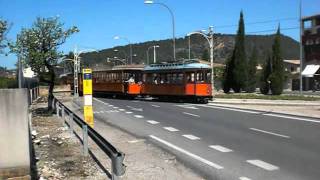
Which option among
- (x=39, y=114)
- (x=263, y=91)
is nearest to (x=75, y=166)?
(x=39, y=114)

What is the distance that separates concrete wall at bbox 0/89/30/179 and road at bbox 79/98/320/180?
362 centimetres

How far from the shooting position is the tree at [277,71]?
56.3 metres

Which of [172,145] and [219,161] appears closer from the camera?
[219,161]

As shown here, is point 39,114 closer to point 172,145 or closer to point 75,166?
point 172,145

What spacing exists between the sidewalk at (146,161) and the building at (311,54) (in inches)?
2733

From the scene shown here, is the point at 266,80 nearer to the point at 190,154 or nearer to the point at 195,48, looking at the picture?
the point at 190,154

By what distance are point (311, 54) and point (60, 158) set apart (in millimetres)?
79395

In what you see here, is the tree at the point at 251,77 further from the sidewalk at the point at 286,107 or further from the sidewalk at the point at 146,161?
the sidewalk at the point at 146,161

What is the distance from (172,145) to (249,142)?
226cm

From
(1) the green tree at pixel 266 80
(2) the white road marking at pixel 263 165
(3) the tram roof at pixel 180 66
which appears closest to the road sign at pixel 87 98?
(2) the white road marking at pixel 263 165

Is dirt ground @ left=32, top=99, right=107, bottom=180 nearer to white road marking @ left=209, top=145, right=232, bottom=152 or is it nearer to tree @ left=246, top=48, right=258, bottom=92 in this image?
white road marking @ left=209, top=145, right=232, bottom=152

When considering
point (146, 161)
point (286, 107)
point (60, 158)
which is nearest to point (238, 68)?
point (286, 107)

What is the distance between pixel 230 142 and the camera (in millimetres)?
16547

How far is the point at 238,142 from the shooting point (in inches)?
650
